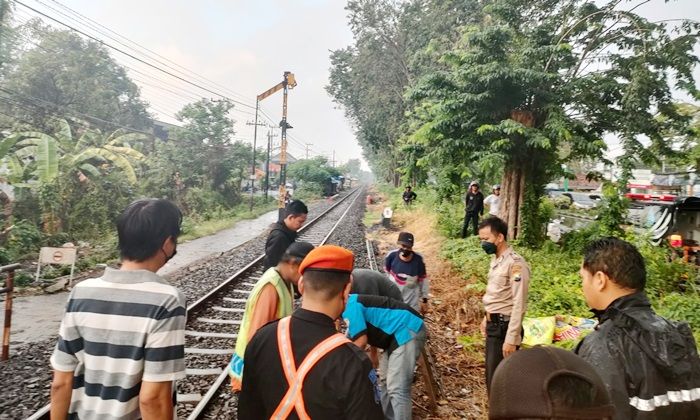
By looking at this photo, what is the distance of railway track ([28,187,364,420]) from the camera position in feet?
12.7

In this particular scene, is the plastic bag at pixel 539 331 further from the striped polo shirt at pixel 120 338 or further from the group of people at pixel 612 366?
the striped polo shirt at pixel 120 338

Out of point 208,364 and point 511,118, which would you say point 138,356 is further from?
point 511,118

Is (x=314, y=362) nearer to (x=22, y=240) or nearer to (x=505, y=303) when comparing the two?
(x=505, y=303)

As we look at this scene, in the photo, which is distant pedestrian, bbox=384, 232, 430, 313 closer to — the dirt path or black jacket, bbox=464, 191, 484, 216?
the dirt path

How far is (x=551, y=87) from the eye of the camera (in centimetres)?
823

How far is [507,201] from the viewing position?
395 inches

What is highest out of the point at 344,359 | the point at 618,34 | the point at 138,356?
the point at 618,34

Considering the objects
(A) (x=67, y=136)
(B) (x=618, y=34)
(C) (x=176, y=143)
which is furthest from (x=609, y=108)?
(C) (x=176, y=143)

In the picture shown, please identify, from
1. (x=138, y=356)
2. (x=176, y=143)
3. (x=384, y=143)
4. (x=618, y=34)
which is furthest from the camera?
(x=384, y=143)

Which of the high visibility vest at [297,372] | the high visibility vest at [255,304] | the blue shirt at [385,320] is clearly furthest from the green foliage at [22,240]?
the high visibility vest at [297,372]

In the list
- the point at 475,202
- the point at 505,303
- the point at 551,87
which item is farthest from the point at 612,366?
the point at 475,202

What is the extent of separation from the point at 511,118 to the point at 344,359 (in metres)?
8.24

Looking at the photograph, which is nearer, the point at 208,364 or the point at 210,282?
the point at 208,364

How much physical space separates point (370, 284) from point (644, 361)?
2.04 meters
